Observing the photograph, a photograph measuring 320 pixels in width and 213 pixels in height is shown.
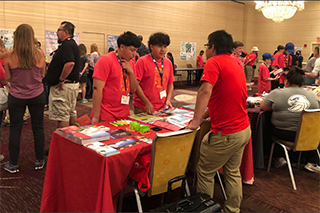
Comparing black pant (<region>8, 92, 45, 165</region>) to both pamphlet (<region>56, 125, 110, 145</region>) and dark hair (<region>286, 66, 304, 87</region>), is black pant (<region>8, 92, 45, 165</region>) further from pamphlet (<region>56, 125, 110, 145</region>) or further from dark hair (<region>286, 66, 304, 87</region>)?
dark hair (<region>286, 66, 304, 87</region>)

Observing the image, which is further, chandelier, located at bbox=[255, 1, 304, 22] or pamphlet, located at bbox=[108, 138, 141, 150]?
chandelier, located at bbox=[255, 1, 304, 22]

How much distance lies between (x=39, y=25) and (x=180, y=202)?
7.02m

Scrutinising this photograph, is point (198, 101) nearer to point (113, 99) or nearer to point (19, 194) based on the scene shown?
point (113, 99)

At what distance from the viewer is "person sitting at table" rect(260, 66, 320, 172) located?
Answer: 2904mm

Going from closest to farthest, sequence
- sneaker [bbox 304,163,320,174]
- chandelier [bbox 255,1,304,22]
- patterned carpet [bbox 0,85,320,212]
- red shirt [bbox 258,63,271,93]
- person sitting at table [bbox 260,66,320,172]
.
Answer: patterned carpet [bbox 0,85,320,212] → person sitting at table [bbox 260,66,320,172] → sneaker [bbox 304,163,320,174] → red shirt [bbox 258,63,271,93] → chandelier [bbox 255,1,304,22]

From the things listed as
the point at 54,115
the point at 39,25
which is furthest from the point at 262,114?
the point at 39,25

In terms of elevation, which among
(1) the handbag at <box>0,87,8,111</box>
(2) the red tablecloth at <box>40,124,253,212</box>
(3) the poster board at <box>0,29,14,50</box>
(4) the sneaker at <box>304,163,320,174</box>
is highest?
(3) the poster board at <box>0,29,14,50</box>

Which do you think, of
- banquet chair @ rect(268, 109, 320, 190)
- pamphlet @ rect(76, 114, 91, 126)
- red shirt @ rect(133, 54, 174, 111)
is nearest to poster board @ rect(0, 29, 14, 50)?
red shirt @ rect(133, 54, 174, 111)

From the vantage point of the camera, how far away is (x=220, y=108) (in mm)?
1944

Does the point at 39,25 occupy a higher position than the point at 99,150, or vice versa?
the point at 39,25

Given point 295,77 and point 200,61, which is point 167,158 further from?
point 200,61

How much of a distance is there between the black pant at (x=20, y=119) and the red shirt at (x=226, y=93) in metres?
1.91

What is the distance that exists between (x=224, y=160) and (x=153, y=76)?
117cm

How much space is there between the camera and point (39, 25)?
7.22 meters
